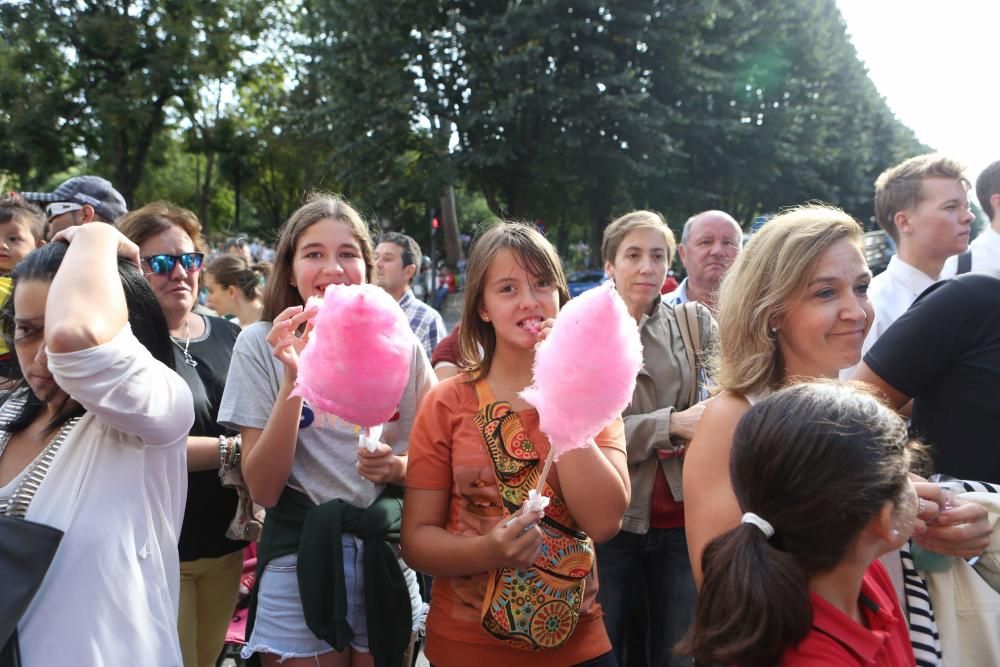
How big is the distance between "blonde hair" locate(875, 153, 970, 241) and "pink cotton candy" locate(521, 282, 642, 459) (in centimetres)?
237

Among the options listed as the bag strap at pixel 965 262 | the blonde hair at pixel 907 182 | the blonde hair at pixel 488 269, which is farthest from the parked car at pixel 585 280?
the blonde hair at pixel 488 269

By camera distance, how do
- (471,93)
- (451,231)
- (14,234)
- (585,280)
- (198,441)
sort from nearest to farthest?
(198,441) → (14,234) → (471,93) → (585,280) → (451,231)

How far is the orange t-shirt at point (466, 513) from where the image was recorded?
6.63 ft

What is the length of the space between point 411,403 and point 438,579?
62 cm

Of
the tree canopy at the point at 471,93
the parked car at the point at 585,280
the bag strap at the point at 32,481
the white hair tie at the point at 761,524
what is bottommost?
the parked car at the point at 585,280

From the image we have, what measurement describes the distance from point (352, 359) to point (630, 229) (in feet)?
6.35

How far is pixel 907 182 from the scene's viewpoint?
3.65 m

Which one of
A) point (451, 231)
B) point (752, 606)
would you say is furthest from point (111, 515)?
point (451, 231)

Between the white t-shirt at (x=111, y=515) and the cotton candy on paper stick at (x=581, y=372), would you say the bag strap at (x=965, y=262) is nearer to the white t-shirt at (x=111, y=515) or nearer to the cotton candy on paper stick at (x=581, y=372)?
the cotton candy on paper stick at (x=581, y=372)

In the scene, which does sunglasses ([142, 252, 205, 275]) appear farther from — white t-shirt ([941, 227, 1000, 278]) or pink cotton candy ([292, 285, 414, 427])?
white t-shirt ([941, 227, 1000, 278])

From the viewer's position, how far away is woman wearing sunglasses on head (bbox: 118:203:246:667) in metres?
2.60

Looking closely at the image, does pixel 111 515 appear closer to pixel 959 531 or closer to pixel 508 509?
pixel 508 509

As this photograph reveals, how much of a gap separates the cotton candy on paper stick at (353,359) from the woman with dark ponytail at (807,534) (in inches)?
38.5

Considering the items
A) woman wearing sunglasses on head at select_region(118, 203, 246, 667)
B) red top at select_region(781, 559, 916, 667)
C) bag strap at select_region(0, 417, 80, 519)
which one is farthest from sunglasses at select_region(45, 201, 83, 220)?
red top at select_region(781, 559, 916, 667)
